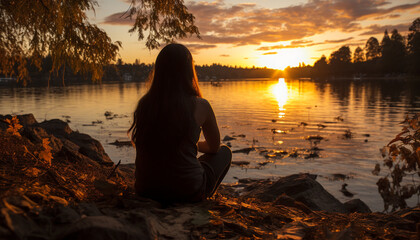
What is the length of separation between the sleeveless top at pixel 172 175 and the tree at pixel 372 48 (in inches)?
5103

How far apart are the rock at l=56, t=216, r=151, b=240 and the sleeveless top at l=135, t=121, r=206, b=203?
3.37ft

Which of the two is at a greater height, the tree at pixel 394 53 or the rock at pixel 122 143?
the tree at pixel 394 53

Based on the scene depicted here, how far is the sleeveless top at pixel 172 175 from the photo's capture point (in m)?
3.04

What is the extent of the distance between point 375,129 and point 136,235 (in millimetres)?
16799

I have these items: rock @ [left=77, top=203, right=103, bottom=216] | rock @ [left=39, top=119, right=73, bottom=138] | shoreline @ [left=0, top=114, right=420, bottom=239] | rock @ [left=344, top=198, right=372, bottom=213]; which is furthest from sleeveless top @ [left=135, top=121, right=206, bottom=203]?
rock @ [left=39, top=119, right=73, bottom=138]

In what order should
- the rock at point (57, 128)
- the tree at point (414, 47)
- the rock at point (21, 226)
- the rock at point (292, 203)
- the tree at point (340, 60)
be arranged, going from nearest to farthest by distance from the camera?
the rock at point (21, 226) → the rock at point (292, 203) → the rock at point (57, 128) → the tree at point (414, 47) → the tree at point (340, 60)

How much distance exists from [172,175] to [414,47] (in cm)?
9076

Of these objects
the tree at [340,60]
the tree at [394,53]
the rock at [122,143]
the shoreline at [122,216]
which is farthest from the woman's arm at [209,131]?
the tree at [340,60]

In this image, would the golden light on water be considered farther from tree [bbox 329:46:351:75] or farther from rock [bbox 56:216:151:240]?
tree [bbox 329:46:351:75]

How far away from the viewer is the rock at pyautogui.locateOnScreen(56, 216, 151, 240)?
1830 mm

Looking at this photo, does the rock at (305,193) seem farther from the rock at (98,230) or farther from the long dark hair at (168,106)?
the rock at (98,230)

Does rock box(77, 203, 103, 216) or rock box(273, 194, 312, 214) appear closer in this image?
rock box(77, 203, 103, 216)

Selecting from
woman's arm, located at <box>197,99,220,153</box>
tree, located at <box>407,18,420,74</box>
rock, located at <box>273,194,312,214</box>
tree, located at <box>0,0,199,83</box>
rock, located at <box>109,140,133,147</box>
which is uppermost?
tree, located at <box>407,18,420,74</box>

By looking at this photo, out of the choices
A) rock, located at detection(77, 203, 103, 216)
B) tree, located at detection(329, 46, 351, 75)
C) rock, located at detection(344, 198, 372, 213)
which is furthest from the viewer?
tree, located at detection(329, 46, 351, 75)
